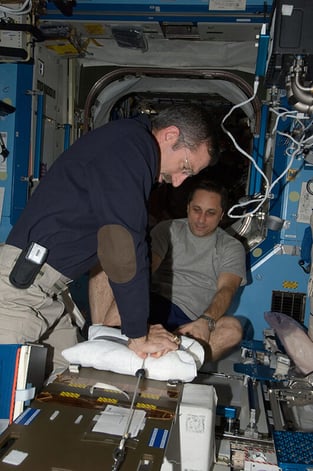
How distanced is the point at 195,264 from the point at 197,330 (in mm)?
799

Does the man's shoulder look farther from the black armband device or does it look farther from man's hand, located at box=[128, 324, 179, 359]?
the black armband device

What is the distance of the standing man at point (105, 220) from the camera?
192cm

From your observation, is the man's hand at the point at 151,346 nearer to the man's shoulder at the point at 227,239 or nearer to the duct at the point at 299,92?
the man's shoulder at the point at 227,239

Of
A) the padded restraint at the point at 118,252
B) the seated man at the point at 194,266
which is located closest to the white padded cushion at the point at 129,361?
the padded restraint at the point at 118,252

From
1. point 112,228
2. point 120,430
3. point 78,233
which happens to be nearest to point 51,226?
point 78,233

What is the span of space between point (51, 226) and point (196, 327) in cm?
129

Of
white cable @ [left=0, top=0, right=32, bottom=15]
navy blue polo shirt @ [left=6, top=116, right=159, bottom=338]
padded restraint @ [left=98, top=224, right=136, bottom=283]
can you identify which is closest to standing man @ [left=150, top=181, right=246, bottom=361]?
navy blue polo shirt @ [left=6, top=116, right=159, bottom=338]

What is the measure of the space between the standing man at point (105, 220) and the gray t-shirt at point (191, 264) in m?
1.28

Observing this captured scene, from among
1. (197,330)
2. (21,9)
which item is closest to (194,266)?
(197,330)

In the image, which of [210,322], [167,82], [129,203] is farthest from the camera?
[167,82]

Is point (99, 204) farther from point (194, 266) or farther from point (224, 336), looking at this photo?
point (194, 266)

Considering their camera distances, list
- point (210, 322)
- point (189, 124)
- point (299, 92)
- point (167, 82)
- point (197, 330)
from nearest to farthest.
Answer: point (189, 124) < point (299, 92) < point (197, 330) < point (210, 322) < point (167, 82)

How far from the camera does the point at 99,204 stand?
193cm

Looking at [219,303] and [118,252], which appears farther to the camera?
[219,303]
